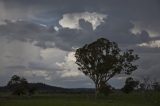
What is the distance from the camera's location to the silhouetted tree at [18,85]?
12662cm

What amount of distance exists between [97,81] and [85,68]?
4.57 m

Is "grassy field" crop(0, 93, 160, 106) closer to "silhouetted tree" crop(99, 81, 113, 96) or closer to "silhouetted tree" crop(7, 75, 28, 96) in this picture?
"silhouetted tree" crop(99, 81, 113, 96)

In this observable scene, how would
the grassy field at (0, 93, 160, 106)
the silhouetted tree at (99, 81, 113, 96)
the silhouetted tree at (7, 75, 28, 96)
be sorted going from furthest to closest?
the silhouetted tree at (7, 75, 28, 96) < the silhouetted tree at (99, 81, 113, 96) < the grassy field at (0, 93, 160, 106)

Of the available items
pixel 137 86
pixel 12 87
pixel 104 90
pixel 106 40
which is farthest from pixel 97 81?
pixel 12 87

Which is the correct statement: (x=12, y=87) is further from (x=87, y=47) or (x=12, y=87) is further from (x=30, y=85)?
(x=87, y=47)

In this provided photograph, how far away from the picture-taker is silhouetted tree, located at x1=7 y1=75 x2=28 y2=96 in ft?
415

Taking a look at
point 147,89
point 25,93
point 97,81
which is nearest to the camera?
point 97,81

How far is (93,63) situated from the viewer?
101 meters


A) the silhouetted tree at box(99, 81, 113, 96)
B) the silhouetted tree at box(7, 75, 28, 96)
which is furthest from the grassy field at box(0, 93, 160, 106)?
the silhouetted tree at box(7, 75, 28, 96)

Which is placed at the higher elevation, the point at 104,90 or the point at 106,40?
the point at 106,40

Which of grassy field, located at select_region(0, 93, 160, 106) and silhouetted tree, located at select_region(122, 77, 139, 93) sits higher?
silhouetted tree, located at select_region(122, 77, 139, 93)

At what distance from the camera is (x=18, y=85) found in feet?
423

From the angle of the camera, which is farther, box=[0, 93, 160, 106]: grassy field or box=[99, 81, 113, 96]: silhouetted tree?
box=[99, 81, 113, 96]: silhouetted tree

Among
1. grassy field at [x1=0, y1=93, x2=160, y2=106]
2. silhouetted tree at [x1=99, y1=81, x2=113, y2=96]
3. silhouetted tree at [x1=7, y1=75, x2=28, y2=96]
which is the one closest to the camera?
grassy field at [x1=0, y1=93, x2=160, y2=106]
